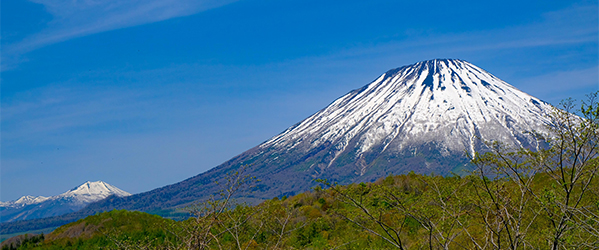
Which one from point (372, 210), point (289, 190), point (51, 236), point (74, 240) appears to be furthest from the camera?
point (289, 190)

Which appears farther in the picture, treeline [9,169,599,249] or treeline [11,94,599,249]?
treeline [9,169,599,249]

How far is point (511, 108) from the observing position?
7741 inches

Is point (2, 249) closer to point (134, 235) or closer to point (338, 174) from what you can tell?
point (134, 235)

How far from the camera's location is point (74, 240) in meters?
18.8

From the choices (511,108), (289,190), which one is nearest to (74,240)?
(289,190)

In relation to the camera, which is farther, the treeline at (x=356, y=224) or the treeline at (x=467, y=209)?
the treeline at (x=356, y=224)

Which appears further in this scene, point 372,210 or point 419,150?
point 419,150

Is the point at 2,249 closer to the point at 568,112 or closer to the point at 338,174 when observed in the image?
the point at 568,112

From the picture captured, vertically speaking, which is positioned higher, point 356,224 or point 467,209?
point 356,224

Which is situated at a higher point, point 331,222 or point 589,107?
point 589,107

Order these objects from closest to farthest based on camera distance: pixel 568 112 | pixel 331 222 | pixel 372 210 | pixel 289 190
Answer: pixel 568 112 < pixel 372 210 < pixel 331 222 < pixel 289 190

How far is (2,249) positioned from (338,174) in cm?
18095

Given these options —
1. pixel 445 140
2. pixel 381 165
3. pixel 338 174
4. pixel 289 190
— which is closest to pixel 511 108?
Answer: pixel 445 140

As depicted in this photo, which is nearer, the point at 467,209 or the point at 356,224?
the point at 356,224
